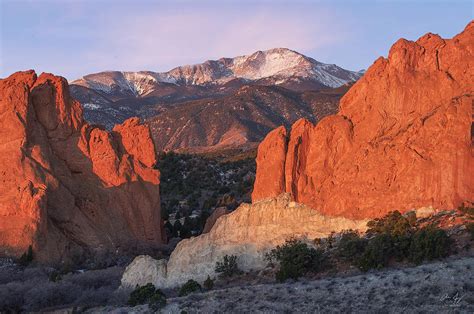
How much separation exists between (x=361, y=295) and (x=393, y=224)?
5.56 meters

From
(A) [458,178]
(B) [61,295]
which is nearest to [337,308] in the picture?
(A) [458,178]

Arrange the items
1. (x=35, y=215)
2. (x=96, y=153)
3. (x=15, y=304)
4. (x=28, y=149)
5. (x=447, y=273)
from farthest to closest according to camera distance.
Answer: (x=96, y=153) < (x=28, y=149) < (x=35, y=215) < (x=15, y=304) < (x=447, y=273)

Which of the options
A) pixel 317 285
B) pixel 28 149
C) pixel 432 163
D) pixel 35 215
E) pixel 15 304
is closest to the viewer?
pixel 317 285

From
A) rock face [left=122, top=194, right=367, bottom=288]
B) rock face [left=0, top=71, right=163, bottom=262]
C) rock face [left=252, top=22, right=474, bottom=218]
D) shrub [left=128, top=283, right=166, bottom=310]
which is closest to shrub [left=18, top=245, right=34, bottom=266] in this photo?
rock face [left=0, top=71, right=163, bottom=262]

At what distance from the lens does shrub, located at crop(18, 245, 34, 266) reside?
3922 cm

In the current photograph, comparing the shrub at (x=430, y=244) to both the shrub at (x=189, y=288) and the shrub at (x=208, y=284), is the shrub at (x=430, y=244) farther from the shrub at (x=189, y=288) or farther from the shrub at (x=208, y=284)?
the shrub at (x=189, y=288)

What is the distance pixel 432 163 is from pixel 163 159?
59066 millimetres

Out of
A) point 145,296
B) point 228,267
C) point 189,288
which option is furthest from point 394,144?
point 145,296

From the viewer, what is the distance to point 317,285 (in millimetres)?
28297

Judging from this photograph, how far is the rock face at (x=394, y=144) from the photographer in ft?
98.9

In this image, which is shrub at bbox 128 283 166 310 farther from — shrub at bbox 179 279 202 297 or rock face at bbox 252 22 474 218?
rock face at bbox 252 22 474 218

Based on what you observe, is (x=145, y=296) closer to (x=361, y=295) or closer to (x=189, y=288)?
(x=189, y=288)

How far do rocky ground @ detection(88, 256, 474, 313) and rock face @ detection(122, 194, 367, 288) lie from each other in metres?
4.21

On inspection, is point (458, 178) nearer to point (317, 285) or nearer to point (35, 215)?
point (317, 285)
